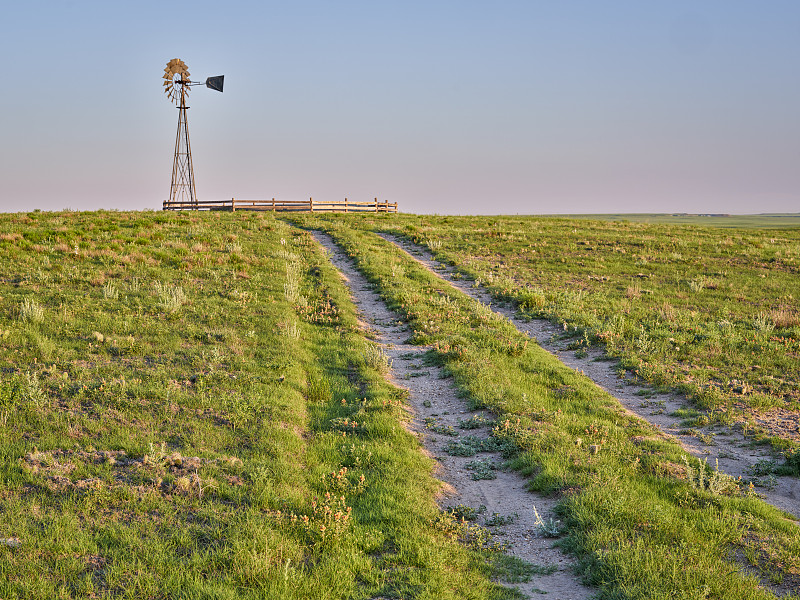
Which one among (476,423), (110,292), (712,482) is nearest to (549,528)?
(712,482)

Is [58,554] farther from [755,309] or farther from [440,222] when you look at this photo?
[440,222]

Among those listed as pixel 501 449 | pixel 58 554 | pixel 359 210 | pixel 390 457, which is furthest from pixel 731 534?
pixel 359 210

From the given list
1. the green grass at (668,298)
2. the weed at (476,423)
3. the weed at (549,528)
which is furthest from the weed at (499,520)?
the green grass at (668,298)

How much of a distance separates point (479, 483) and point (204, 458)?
3.96m

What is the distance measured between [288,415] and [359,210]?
4748cm

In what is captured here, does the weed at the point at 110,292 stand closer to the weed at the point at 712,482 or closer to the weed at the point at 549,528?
the weed at the point at 549,528

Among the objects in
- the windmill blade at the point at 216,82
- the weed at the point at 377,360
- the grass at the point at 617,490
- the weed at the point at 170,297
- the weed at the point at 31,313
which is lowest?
the grass at the point at 617,490

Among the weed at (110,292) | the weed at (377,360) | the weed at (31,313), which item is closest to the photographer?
the weed at (377,360)

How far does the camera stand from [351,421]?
962 centimetres

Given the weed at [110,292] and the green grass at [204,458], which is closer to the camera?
the green grass at [204,458]

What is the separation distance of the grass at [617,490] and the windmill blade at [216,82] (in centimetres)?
5371

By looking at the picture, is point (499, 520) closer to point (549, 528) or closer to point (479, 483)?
point (549, 528)

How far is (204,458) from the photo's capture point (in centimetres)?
789

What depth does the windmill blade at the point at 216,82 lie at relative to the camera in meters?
58.2
